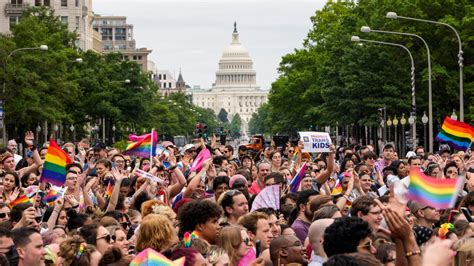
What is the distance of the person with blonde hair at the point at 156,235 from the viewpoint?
1230 centimetres

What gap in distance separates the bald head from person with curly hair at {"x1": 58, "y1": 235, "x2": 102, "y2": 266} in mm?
1711

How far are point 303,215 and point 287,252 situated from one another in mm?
2797

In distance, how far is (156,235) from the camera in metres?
12.3

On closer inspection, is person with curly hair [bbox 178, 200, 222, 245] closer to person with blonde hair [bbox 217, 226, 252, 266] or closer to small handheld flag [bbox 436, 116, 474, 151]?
person with blonde hair [bbox 217, 226, 252, 266]

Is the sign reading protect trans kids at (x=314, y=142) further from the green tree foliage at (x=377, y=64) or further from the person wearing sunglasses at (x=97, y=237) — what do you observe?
the green tree foliage at (x=377, y=64)

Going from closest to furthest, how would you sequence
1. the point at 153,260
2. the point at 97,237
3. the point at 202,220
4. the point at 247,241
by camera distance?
the point at 153,260
the point at 247,241
the point at 97,237
the point at 202,220

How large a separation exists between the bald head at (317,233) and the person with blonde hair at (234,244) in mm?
554

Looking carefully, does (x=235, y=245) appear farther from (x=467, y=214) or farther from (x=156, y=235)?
(x=467, y=214)

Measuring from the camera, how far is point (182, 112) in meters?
195

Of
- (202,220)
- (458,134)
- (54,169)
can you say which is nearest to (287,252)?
(202,220)

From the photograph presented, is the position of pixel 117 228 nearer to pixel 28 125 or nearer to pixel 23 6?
pixel 28 125

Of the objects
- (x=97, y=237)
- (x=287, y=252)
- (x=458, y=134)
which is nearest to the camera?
(x=287, y=252)

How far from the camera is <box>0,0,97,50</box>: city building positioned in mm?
123625

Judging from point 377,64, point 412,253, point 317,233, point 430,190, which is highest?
point 377,64
